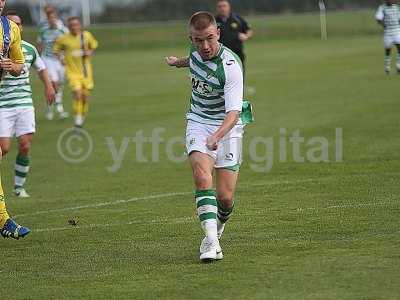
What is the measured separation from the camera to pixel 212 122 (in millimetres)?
9398

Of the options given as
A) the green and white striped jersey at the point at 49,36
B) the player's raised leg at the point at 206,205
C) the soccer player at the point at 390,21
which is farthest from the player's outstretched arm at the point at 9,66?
the soccer player at the point at 390,21

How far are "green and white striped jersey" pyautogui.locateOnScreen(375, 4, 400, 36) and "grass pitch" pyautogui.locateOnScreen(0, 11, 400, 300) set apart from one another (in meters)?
5.08

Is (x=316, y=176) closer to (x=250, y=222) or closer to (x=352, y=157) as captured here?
(x=352, y=157)

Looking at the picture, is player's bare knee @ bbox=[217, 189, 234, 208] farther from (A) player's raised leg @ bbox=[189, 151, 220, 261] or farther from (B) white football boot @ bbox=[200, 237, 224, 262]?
(B) white football boot @ bbox=[200, 237, 224, 262]

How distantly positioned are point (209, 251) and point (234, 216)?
2.60 metres

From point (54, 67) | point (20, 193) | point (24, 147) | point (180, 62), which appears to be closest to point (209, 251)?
point (180, 62)

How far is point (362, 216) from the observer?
35.4ft

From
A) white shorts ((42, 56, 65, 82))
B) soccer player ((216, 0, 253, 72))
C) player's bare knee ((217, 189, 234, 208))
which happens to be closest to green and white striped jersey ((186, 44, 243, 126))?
player's bare knee ((217, 189, 234, 208))

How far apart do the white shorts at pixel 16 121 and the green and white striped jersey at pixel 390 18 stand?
2045 centimetres

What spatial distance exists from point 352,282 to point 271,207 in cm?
406

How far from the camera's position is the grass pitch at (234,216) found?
821 cm

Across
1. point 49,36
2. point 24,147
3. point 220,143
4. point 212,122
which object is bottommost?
point 49,36

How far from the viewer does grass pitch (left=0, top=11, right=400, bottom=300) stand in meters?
8.21

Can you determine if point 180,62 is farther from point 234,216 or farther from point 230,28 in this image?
point 230,28
